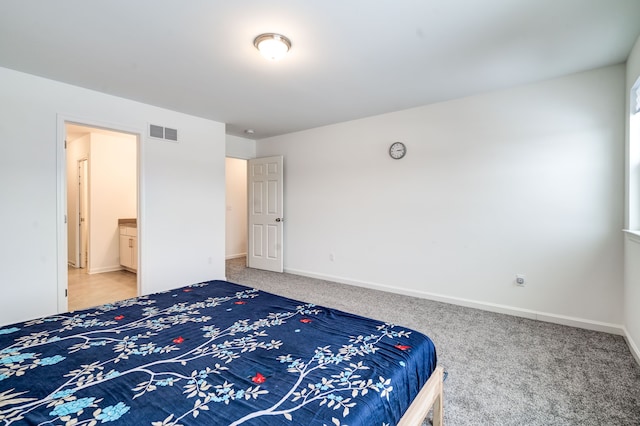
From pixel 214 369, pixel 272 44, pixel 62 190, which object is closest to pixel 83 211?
pixel 62 190

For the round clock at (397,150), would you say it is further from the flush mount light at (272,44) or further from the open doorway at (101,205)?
the open doorway at (101,205)

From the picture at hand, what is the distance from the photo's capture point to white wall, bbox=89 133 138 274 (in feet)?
17.7

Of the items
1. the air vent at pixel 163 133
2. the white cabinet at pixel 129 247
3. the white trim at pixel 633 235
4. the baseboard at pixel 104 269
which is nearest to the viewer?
the white trim at pixel 633 235

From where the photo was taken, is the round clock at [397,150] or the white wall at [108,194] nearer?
the round clock at [397,150]

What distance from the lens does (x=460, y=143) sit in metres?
3.68

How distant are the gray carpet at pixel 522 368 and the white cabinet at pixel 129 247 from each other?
3714 mm

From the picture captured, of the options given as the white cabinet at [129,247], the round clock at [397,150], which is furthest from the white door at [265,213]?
the round clock at [397,150]

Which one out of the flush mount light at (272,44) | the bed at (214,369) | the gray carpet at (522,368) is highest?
the flush mount light at (272,44)

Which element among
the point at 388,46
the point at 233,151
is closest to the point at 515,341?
the point at 388,46

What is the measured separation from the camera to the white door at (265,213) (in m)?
5.43

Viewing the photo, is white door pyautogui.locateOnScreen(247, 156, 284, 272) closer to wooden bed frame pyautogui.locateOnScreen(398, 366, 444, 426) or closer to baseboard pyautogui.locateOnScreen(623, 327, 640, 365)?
wooden bed frame pyautogui.locateOnScreen(398, 366, 444, 426)

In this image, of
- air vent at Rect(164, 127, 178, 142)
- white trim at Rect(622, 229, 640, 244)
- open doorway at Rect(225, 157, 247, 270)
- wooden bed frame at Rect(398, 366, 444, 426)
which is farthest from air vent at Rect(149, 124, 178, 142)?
white trim at Rect(622, 229, 640, 244)

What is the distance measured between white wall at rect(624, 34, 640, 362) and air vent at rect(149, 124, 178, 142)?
16.1 feet

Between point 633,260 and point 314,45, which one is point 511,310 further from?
point 314,45
